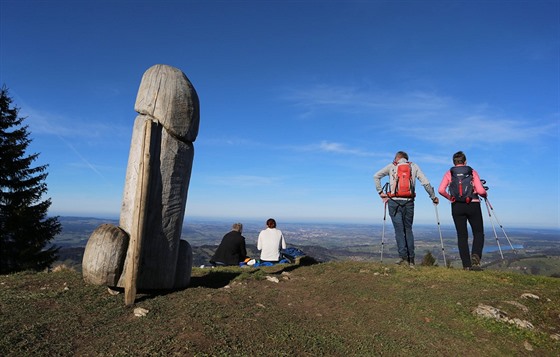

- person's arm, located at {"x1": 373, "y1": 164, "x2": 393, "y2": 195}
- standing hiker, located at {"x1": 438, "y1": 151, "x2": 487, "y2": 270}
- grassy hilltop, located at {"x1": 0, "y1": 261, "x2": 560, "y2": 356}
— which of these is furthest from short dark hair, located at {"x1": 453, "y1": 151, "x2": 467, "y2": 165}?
grassy hilltop, located at {"x1": 0, "y1": 261, "x2": 560, "y2": 356}

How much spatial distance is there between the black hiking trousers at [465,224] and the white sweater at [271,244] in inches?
224

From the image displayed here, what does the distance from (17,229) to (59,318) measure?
1849 centimetres

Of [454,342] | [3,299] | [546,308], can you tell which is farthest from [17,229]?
[546,308]

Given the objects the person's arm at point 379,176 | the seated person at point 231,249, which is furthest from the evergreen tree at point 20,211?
the person's arm at point 379,176

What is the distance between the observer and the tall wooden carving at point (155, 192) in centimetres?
590

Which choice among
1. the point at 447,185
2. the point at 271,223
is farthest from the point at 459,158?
the point at 271,223

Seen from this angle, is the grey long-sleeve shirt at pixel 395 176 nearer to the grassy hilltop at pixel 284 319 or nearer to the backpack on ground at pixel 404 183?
the backpack on ground at pixel 404 183

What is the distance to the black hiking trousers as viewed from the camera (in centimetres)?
915

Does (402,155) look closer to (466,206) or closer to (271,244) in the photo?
(466,206)

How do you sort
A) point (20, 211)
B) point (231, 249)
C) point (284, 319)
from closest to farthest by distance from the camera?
point (284, 319) < point (231, 249) < point (20, 211)

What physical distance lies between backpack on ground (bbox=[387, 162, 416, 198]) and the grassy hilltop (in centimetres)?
267

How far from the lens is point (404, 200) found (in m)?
9.86

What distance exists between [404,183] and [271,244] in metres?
5.15

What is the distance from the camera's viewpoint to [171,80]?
21.5ft
